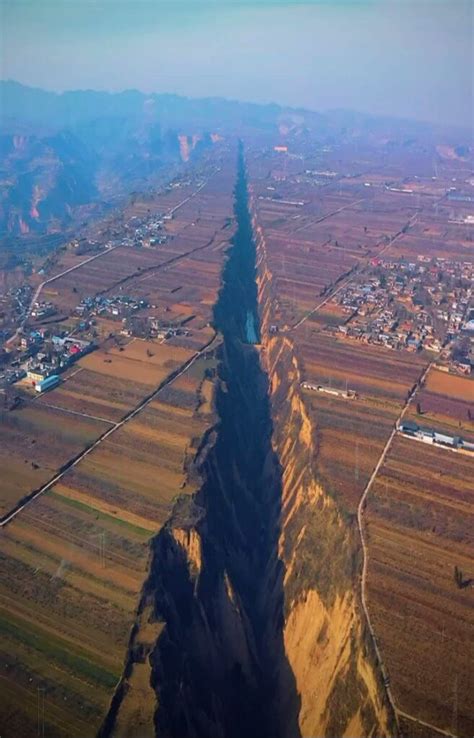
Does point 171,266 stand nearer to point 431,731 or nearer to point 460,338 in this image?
point 460,338

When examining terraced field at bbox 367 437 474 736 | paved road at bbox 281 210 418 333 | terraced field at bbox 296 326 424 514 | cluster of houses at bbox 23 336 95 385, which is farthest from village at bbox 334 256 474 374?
cluster of houses at bbox 23 336 95 385

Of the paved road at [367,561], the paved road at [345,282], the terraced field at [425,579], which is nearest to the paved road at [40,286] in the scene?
the paved road at [345,282]

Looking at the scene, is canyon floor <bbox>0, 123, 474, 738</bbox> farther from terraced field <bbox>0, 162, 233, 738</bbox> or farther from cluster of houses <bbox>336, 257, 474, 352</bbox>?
cluster of houses <bbox>336, 257, 474, 352</bbox>

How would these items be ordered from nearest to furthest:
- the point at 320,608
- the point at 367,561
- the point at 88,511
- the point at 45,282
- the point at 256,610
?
1. the point at 320,608
2. the point at 367,561
3. the point at 88,511
4. the point at 256,610
5. the point at 45,282

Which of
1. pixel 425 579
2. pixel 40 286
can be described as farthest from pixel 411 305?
pixel 40 286

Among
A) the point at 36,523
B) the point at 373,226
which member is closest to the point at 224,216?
the point at 373,226

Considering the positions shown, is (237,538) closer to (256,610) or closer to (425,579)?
(256,610)
